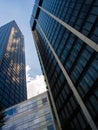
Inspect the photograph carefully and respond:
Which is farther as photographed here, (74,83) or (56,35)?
(56,35)

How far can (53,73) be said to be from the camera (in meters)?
48.2

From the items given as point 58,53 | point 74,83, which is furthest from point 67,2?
point 74,83

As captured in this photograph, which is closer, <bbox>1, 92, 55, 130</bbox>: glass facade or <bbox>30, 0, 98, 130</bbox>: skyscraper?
<bbox>30, 0, 98, 130</bbox>: skyscraper

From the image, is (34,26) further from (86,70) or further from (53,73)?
(86,70)

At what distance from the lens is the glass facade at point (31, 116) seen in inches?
1417

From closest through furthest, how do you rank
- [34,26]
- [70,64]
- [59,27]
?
[70,64] < [59,27] < [34,26]

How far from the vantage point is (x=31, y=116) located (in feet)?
132

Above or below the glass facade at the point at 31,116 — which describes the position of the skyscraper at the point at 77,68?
above

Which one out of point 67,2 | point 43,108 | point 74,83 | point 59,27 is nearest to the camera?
point 74,83

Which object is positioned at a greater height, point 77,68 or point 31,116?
point 77,68

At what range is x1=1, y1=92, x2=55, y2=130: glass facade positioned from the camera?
118 feet

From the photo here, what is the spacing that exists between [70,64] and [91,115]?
12.6 meters

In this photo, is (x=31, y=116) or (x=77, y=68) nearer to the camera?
(x=77, y=68)

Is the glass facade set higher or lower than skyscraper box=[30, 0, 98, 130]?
lower
